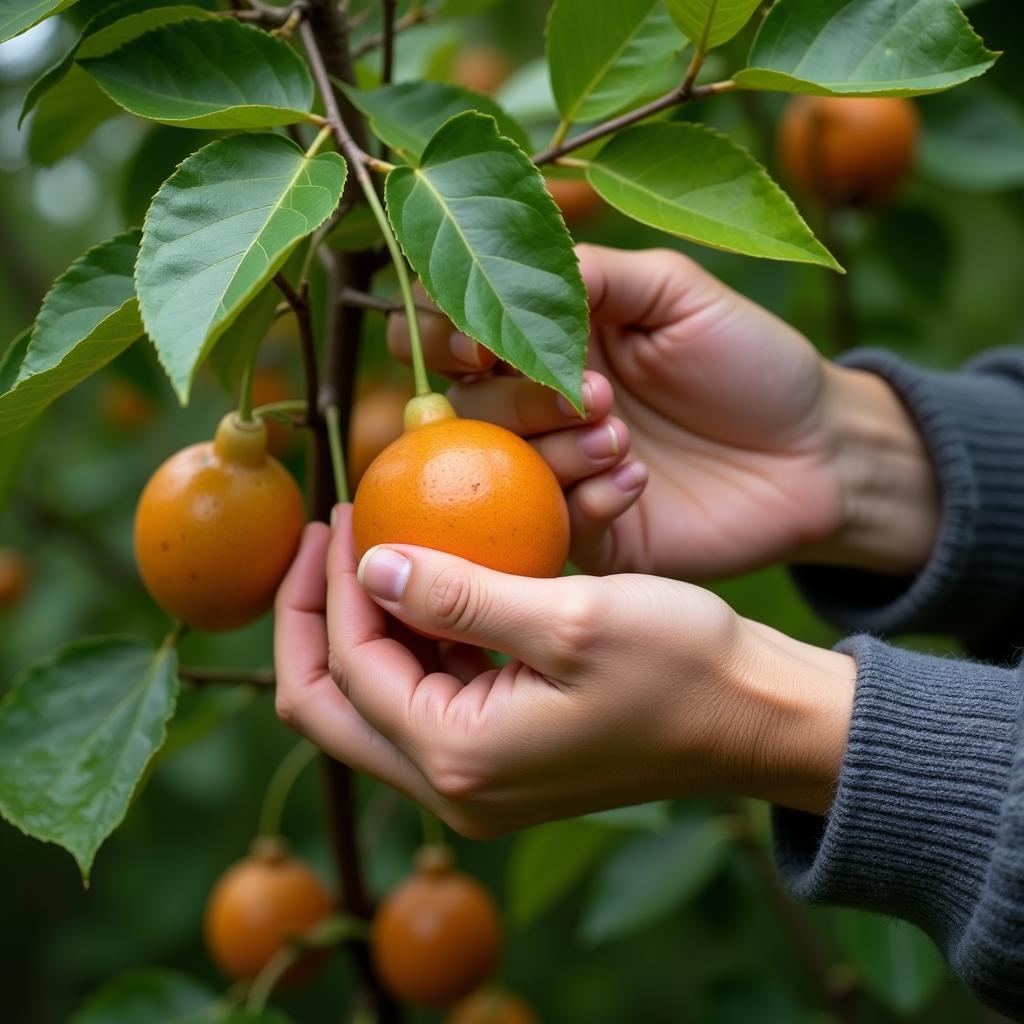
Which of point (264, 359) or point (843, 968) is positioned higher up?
point (264, 359)

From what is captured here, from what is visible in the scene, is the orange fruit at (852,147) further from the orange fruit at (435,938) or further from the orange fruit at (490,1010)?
the orange fruit at (490,1010)

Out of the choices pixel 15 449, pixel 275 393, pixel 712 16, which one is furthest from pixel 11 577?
pixel 712 16

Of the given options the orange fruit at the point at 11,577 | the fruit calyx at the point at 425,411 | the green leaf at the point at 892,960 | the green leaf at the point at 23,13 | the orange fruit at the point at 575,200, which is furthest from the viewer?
the orange fruit at the point at 11,577

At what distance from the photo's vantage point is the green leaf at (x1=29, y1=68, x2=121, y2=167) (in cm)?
88

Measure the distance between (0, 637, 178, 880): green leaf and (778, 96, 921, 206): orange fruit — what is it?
112cm

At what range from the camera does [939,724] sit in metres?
0.85

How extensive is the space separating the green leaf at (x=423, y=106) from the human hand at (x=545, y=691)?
30 centimetres

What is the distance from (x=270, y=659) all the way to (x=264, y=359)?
517 mm

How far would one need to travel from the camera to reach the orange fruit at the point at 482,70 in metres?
2.04

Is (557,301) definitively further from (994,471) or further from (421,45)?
(421,45)

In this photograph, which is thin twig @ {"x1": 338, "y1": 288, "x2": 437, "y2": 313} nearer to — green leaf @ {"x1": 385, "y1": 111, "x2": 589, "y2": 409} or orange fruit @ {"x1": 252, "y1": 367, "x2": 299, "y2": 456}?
green leaf @ {"x1": 385, "y1": 111, "x2": 589, "y2": 409}

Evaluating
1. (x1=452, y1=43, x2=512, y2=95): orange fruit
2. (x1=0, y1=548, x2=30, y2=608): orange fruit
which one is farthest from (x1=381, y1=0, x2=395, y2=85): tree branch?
(x1=0, y1=548, x2=30, y2=608): orange fruit

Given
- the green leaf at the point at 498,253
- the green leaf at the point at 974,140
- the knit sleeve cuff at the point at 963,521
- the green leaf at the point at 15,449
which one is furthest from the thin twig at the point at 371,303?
the green leaf at the point at 974,140

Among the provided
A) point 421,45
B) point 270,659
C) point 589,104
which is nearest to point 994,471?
point 589,104
